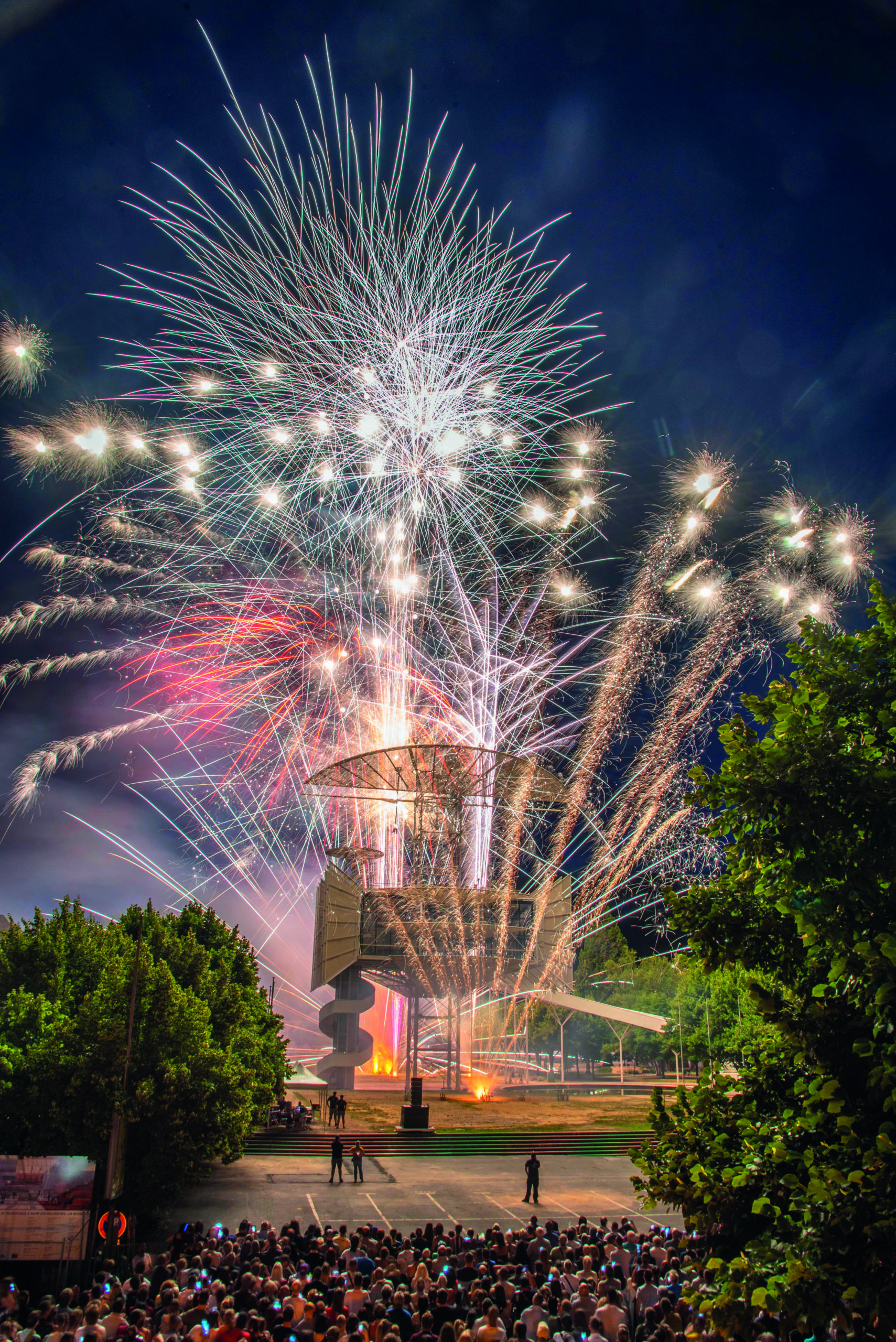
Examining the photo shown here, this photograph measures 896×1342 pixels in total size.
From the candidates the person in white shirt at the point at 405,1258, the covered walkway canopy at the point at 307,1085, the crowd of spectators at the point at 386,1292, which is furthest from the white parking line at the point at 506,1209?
the covered walkway canopy at the point at 307,1085

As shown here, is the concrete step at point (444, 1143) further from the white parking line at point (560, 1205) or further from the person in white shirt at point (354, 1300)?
the person in white shirt at point (354, 1300)

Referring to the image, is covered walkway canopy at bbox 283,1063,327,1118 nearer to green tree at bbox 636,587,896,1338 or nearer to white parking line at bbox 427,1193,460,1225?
white parking line at bbox 427,1193,460,1225

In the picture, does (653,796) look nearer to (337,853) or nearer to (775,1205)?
(337,853)

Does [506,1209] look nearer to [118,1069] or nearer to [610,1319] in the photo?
[118,1069]

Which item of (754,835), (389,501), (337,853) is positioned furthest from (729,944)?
(337,853)

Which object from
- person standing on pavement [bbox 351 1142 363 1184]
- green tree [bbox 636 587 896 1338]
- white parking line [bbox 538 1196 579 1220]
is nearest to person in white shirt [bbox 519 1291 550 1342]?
green tree [bbox 636 587 896 1338]

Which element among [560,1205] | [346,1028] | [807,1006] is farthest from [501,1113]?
[807,1006]
